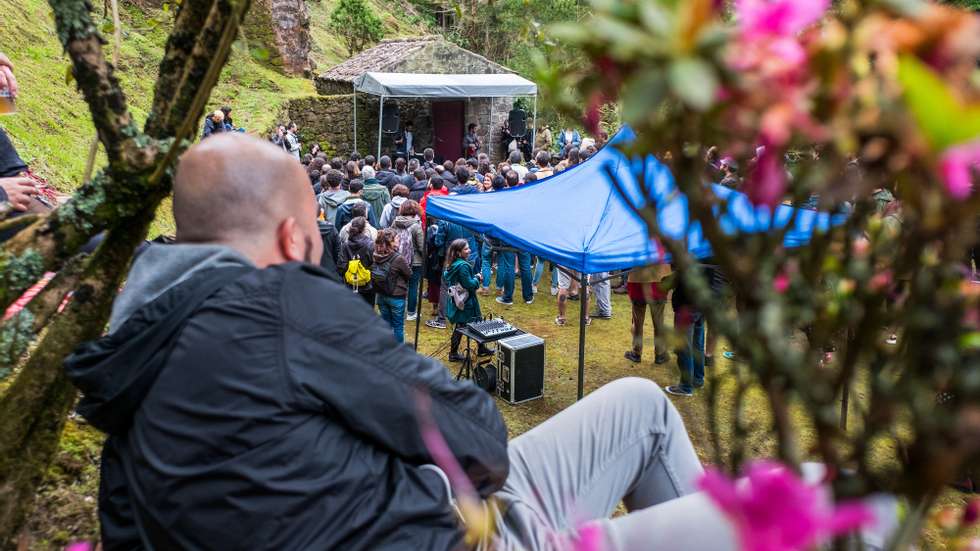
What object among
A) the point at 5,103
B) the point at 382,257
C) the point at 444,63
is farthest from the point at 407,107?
the point at 5,103

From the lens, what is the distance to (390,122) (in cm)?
1909

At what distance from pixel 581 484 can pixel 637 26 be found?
4.73 feet

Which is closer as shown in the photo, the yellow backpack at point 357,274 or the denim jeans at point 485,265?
the yellow backpack at point 357,274

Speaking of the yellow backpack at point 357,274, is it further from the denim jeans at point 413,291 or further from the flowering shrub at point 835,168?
the flowering shrub at point 835,168

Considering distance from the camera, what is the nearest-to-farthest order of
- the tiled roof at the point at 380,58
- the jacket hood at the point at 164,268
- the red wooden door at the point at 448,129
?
the jacket hood at the point at 164,268, the tiled roof at the point at 380,58, the red wooden door at the point at 448,129

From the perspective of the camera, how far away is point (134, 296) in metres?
1.47

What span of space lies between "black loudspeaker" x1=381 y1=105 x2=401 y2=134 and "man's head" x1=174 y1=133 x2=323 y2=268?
58.6ft

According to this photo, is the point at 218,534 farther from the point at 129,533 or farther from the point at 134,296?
the point at 134,296

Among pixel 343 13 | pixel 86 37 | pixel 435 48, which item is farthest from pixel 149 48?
pixel 86 37

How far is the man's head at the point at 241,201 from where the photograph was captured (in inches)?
59.0

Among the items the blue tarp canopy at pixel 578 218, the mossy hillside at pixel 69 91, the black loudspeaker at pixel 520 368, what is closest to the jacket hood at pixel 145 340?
the mossy hillside at pixel 69 91

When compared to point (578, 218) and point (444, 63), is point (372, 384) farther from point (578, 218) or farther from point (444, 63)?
point (444, 63)

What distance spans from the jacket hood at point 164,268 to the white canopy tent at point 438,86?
1466 cm

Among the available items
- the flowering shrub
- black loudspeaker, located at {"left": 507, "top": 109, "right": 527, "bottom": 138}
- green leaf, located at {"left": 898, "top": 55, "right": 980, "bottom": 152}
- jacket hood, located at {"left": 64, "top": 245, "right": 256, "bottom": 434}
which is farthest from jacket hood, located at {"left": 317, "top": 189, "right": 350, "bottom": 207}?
black loudspeaker, located at {"left": 507, "top": 109, "right": 527, "bottom": 138}
